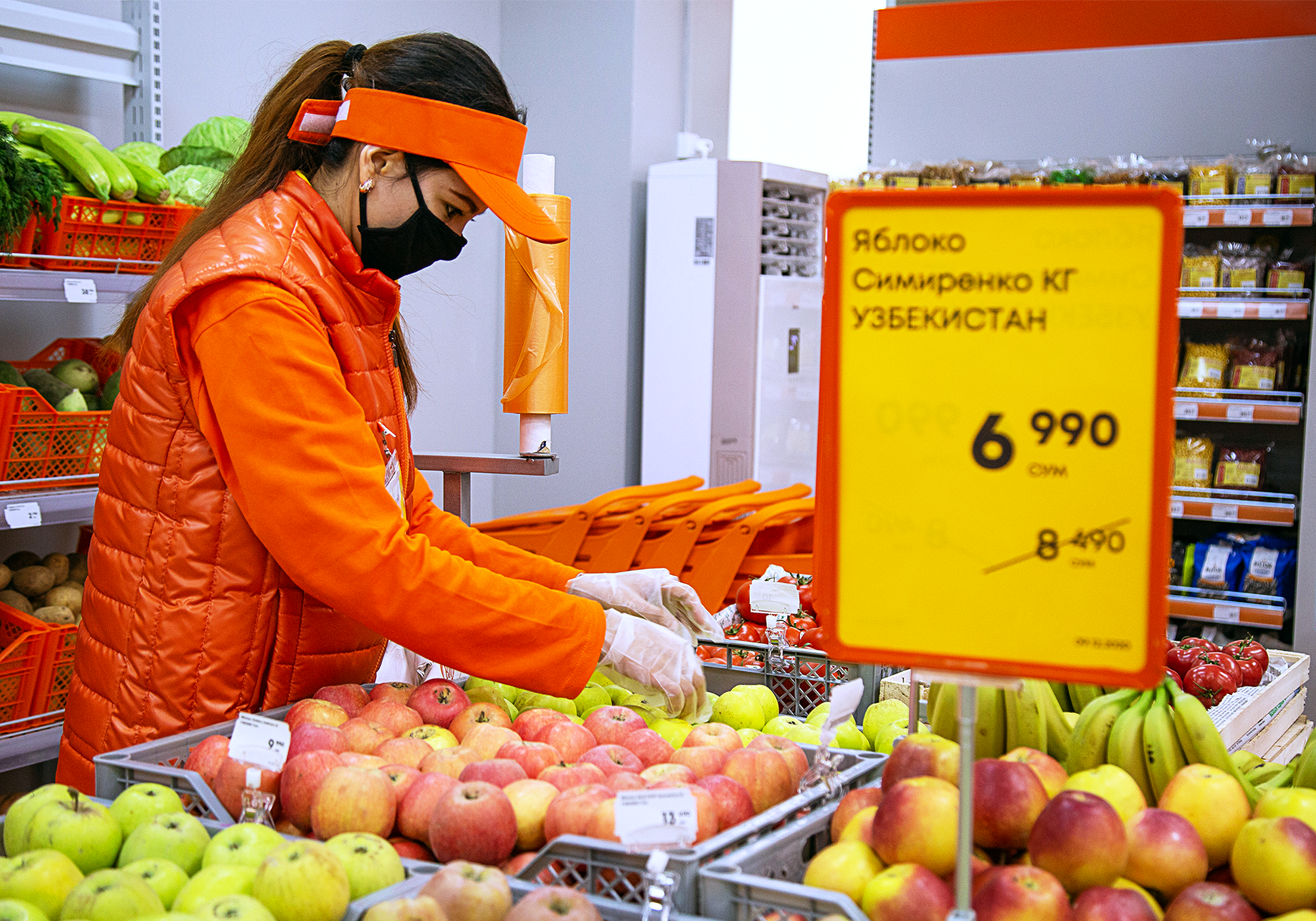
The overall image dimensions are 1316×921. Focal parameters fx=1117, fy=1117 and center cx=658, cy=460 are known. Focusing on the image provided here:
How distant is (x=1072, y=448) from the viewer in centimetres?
85

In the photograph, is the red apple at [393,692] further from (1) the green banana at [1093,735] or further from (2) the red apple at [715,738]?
(1) the green banana at [1093,735]

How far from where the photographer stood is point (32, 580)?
9.93 feet

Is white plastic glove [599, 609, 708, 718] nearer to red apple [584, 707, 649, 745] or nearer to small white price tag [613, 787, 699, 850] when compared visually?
red apple [584, 707, 649, 745]

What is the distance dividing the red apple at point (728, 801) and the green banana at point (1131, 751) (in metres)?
0.42

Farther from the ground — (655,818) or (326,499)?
(326,499)

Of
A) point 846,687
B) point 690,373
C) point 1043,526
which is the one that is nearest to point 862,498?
point 1043,526

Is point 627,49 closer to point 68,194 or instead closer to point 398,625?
point 68,194

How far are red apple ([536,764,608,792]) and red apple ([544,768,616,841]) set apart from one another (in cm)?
7

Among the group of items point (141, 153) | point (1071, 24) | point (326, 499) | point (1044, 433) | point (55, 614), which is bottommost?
point (55, 614)

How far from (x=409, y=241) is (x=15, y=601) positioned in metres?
1.90

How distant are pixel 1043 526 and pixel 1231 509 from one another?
4.13 meters

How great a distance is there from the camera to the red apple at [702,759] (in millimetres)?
1349

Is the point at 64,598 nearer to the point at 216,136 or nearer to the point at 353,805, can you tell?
the point at 216,136

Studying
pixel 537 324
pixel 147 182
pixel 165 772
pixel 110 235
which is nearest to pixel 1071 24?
pixel 537 324
